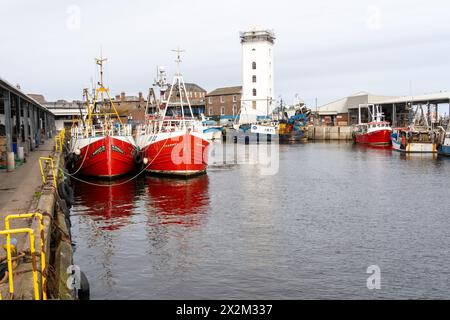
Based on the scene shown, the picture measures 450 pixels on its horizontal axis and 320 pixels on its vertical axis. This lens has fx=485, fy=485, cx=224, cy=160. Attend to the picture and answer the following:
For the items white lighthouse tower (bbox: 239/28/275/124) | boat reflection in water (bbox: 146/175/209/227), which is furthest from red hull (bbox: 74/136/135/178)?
white lighthouse tower (bbox: 239/28/275/124)

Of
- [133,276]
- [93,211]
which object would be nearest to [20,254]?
[133,276]

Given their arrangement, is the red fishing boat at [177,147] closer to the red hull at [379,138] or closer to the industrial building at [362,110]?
the red hull at [379,138]

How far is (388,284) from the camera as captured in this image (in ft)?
44.4

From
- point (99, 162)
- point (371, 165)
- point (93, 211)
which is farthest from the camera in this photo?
point (371, 165)

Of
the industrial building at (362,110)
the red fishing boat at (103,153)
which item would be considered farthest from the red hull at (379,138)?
the red fishing boat at (103,153)

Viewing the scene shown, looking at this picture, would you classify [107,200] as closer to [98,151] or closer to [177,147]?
[98,151]

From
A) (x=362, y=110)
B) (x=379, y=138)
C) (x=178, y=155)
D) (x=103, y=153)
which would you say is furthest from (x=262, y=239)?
(x=362, y=110)

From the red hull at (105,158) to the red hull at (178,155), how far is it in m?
2.08

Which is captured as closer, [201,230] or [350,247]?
[350,247]

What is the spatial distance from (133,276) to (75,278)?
2.60 m

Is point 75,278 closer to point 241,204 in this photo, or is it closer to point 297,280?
point 297,280

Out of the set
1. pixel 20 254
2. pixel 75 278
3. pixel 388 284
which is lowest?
pixel 388 284

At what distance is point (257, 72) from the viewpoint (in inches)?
4154

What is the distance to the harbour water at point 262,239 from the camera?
13.4 m
